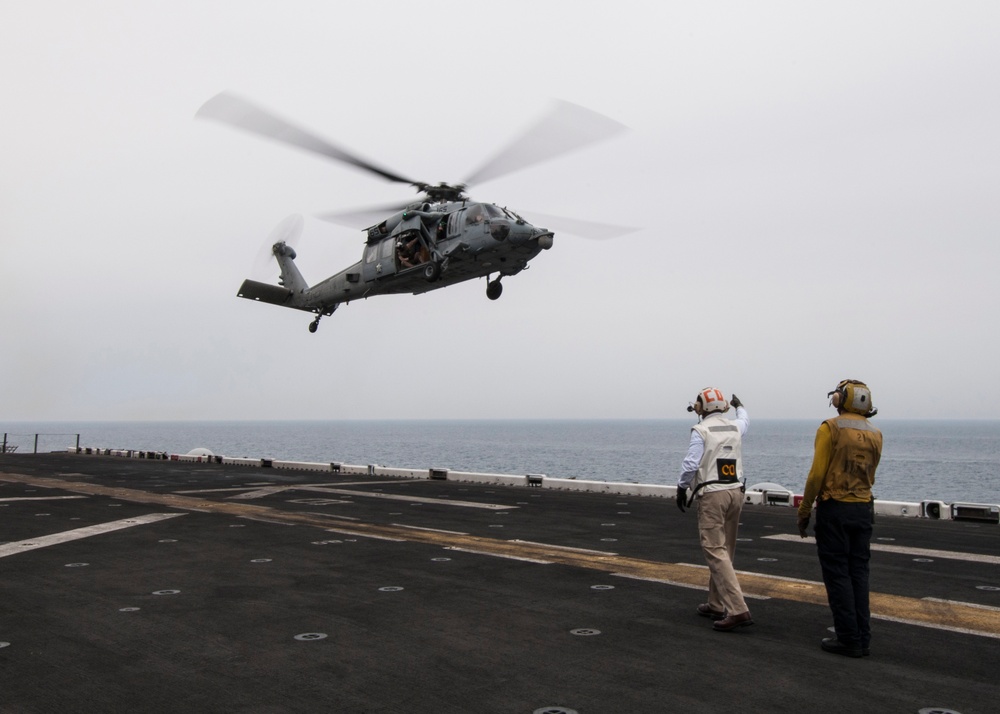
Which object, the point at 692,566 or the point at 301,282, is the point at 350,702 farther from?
the point at 301,282

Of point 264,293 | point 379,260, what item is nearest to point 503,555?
point 379,260

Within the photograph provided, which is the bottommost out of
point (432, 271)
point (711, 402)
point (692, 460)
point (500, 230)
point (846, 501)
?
point (846, 501)

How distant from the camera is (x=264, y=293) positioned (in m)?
30.7

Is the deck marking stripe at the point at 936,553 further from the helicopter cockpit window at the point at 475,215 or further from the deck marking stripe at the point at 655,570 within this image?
the helicopter cockpit window at the point at 475,215

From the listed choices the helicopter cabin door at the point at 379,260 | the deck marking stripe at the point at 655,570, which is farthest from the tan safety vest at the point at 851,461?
the helicopter cabin door at the point at 379,260

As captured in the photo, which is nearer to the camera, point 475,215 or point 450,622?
point 450,622

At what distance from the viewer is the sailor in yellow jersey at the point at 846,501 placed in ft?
22.2

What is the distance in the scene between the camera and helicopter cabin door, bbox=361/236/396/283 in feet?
80.5

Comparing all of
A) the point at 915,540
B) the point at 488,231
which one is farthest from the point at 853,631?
the point at 488,231

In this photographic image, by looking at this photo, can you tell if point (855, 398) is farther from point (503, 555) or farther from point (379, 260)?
point (379, 260)

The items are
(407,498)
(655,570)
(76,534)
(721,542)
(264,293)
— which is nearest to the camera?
(721,542)

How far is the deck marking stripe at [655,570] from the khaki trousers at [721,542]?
1.55 metres

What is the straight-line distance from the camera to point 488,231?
70.5 feet

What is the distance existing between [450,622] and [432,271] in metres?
16.5
